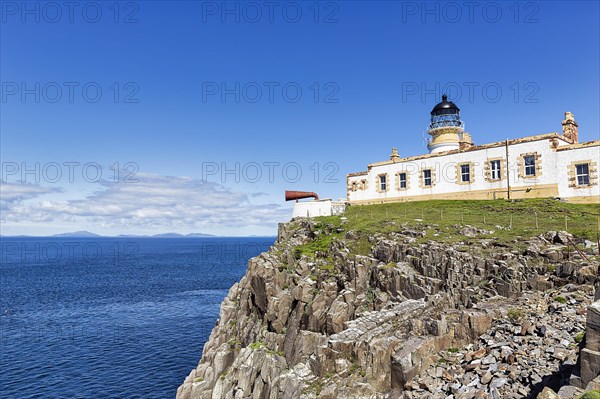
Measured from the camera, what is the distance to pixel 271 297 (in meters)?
31.7

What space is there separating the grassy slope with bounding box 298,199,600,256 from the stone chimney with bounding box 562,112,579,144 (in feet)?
35.0

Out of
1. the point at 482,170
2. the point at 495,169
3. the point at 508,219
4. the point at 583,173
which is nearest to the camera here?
the point at 508,219

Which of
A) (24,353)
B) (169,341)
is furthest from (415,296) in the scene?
(24,353)

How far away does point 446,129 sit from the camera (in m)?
57.2

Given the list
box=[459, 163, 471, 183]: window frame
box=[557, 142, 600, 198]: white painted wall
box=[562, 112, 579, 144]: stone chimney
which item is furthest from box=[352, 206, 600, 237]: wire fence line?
box=[562, 112, 579, 144]: stone chimney

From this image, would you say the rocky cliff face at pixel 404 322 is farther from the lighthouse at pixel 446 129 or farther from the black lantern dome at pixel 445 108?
the black lantern dome at pixel 445 108

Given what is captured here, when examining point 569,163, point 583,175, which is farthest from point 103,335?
point 583,175

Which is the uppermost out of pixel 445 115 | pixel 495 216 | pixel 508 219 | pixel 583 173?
pixel 445 115

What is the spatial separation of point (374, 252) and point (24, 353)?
43825 mm

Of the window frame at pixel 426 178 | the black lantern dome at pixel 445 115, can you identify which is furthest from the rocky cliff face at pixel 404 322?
the black lantern dome at pixel 445 115

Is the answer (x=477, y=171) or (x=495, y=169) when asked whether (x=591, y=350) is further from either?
(x=477, y=171)

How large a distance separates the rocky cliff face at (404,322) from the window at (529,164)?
57.4ft

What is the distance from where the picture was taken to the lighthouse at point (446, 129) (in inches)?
2228

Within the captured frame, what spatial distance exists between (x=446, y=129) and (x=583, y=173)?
21.1 m
